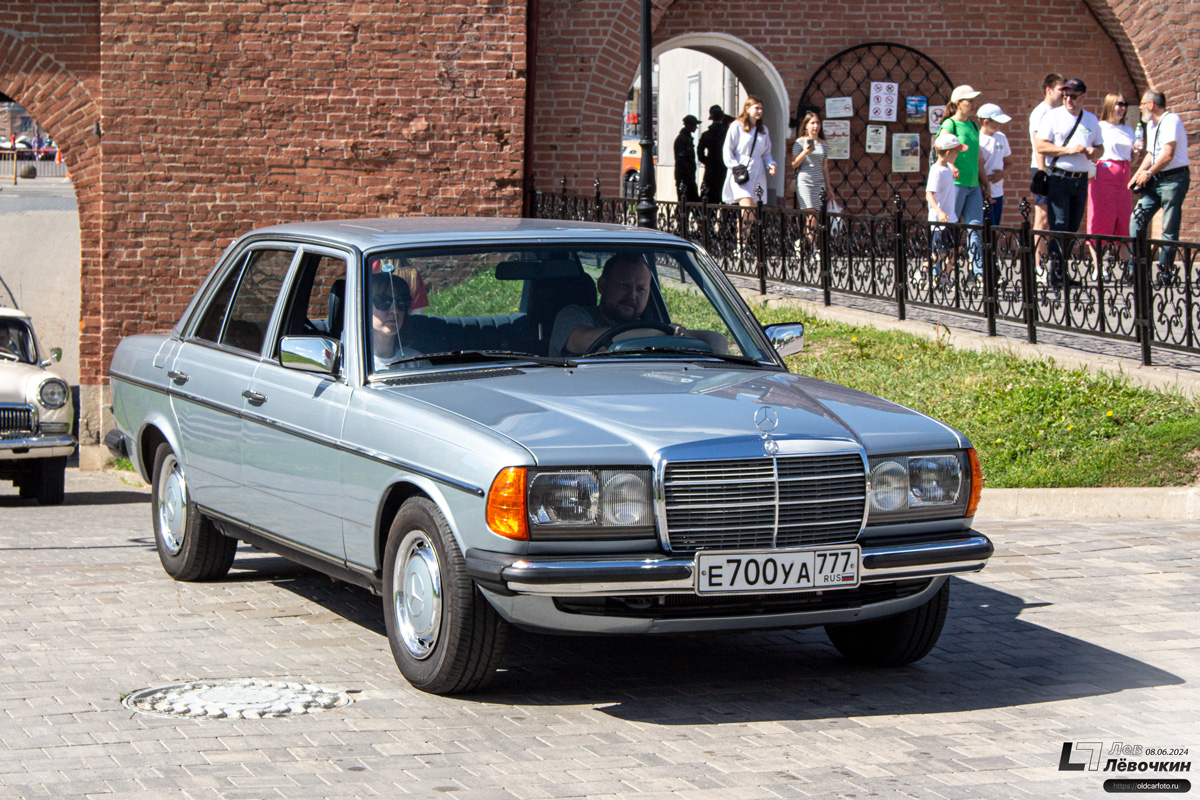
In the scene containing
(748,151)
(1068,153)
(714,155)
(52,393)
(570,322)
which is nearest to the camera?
(570,322)

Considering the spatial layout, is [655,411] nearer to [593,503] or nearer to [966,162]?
[593,503]

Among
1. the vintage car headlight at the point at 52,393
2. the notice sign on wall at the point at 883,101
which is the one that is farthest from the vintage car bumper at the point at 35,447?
the notice sign on wall at the point at 883,101

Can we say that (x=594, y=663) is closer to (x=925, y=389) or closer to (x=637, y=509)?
(x=637, y=509)

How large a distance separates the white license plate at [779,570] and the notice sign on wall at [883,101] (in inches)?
726

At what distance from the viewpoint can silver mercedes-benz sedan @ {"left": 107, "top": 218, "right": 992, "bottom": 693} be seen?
16.9ft

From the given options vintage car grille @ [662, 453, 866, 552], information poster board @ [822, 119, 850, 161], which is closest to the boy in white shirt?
information poster board @ [822, 119, 850, 161]

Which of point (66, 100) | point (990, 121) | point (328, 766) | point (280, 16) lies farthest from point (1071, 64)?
point (328, 766)

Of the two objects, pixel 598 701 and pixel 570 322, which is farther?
pixel 570 322

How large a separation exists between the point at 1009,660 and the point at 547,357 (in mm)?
2252

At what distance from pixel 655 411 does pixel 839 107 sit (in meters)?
18.3

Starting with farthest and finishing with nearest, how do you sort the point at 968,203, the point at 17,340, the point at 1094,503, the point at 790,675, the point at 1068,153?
the point at 968,203
the point at 1068,153
the point at 17,340
the point at 1094,503
the point at 790,675

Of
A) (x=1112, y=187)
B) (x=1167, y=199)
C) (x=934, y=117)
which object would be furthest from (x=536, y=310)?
(x=934, y=117)

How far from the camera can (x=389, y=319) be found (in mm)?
6203

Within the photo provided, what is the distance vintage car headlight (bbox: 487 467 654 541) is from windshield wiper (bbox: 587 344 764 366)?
121cm
